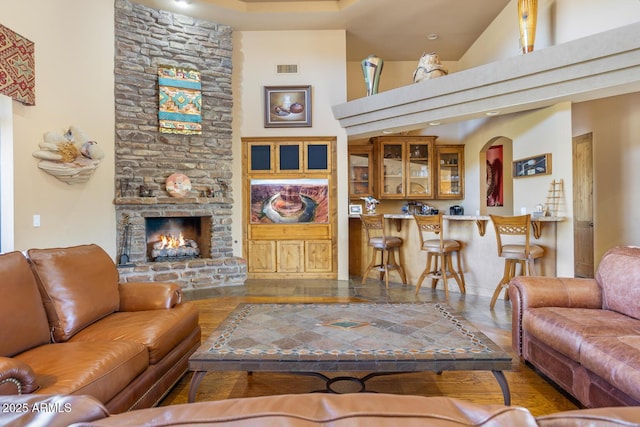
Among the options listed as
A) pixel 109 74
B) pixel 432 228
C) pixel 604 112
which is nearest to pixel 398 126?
pixel 432 228

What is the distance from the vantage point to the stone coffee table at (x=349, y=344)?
5.76 feet

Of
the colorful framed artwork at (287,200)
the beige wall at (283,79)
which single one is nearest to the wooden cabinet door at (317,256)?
the beige wall at (283,79)

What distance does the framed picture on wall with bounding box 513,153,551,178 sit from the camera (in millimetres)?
4184

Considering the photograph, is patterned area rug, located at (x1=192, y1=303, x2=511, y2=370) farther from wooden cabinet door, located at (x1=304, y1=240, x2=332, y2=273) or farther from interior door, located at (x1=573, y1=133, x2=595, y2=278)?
interior door, located at (x1=573, y1=133, x2=595, y2=278)

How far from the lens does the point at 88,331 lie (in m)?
2.11

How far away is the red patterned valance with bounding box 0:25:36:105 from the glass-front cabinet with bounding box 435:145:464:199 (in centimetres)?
647

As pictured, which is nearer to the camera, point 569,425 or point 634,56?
point 569,425

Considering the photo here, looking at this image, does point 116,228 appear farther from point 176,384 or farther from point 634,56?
point 634,56

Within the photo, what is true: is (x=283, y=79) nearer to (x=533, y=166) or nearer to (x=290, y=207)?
(x=290, y=207)

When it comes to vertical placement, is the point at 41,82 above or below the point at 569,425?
above

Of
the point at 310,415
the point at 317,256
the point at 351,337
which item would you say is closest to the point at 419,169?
the point at 317,256

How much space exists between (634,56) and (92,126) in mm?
6115

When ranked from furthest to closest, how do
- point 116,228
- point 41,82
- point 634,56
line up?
1. point 116,228
2. point 41,82
3. point 634,56

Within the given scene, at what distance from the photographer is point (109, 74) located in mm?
4660
